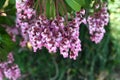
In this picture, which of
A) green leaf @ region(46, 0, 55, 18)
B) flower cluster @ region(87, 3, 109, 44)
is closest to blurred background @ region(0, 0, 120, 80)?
flower cluster @ region(87, 3, 109, 44)

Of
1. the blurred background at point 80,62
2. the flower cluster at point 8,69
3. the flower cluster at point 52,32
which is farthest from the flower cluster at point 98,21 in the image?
the blurred background at point 80,62

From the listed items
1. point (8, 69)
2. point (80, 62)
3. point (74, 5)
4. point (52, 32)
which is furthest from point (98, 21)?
point (80, 62)

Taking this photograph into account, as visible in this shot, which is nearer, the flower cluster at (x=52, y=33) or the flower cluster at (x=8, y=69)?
the flower cluster at (x=52, y=33)

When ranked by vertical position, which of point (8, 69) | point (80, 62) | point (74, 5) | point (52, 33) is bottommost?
point (80, 62)

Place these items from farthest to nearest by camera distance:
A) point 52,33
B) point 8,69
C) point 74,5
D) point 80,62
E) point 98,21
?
point 80,62
point 8,69
point 98,21
point 74,5
point 52,33

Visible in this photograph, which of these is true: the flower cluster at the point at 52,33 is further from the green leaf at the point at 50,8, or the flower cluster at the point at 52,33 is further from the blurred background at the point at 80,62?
the blurred background at the point at 80,62

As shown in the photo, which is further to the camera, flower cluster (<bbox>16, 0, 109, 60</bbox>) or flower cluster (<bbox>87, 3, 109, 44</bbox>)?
flower cluster (<bbox>87, 3, 109, 44</bbox>)

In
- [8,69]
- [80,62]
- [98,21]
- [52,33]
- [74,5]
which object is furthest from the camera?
[80,62]

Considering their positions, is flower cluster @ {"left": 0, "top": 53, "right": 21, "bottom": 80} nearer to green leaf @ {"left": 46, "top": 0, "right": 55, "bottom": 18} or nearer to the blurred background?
green leaf @ {"left": 46, "top": 0, "right": 55, "bottom": 18}

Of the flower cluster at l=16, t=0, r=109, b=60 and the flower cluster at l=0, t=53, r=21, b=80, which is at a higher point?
the flower cluster at l=16, t=0, r=109, b=60

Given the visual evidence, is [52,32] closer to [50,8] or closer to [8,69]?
[50,8]

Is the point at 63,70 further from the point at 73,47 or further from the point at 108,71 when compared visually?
the point at 73,47
